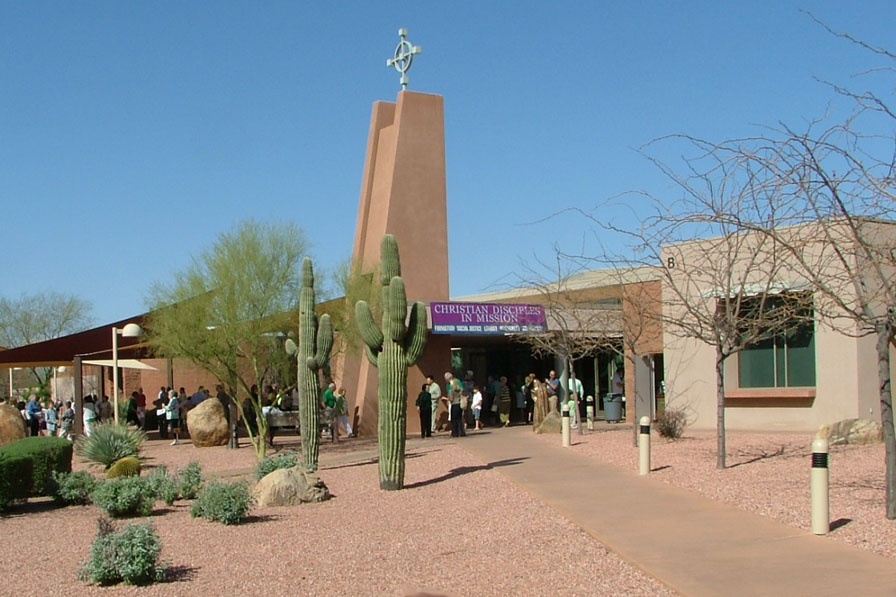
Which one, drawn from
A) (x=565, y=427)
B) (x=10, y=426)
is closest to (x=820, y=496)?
(x=565, y=427)

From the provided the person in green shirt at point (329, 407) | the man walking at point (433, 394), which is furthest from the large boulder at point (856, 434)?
the person in green shirt at point (329, 407)

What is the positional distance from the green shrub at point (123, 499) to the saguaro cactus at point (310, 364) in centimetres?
485

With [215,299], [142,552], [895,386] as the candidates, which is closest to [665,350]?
[895,386]

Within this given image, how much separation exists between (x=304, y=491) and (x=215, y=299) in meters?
10.1

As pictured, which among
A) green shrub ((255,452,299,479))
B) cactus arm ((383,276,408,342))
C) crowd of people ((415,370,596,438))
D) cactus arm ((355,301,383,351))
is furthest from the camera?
crowd of people ((415,370,596,438))

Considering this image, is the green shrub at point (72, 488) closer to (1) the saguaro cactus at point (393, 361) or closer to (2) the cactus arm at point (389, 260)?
(1) the saguaro cactus at point (393, 361)

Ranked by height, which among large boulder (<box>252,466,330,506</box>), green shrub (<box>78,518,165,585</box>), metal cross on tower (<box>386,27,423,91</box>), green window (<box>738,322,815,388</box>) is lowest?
large boulder (<box>252,466,330,506</box>)

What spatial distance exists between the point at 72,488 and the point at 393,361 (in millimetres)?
5442

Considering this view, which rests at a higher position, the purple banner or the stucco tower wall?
the stucco tower wall

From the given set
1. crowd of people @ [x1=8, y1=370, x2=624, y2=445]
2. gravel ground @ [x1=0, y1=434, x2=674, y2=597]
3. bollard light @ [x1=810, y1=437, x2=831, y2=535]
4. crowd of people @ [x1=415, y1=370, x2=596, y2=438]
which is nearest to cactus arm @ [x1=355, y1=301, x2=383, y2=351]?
gravel ground @ [x1=0, y1=434, x2=674, y2=597]

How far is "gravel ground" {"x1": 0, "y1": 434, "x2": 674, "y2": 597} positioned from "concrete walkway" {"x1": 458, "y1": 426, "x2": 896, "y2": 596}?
334 millimetres

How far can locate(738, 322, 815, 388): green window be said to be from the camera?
→ 2188cm

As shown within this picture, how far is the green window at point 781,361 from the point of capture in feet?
71.8

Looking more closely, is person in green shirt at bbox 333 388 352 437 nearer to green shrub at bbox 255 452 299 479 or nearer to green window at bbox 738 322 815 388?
green shrub at bbox 255 452 299 479
